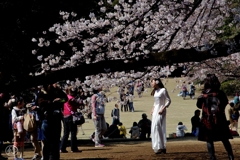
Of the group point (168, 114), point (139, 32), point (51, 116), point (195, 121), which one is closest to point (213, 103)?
point (51, 116)

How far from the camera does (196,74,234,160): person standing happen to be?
354 inches

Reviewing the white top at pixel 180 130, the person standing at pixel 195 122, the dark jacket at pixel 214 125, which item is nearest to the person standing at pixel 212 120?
the dark jacket at pixel 214 125

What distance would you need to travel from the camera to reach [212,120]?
9039 mm

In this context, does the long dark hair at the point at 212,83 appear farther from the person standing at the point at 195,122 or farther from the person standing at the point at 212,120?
the person standing at the point at 195,122

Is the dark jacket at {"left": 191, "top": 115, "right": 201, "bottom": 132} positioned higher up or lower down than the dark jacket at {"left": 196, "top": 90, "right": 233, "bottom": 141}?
higher up

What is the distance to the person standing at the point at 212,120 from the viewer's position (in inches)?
354

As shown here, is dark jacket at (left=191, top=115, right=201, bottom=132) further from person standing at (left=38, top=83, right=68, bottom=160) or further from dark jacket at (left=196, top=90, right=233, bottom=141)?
person standing at (left=38, top=83, right=68, bottom=160)

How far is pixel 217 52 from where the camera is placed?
276 inches

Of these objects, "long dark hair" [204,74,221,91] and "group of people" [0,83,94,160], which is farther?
"group of people" [0,83,94,160]

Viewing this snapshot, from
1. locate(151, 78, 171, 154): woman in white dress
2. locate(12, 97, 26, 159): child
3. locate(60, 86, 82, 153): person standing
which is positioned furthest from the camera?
locate(60, 86, 82, 153): person standing

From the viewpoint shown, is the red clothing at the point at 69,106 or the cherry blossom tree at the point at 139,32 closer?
the cherry blossom tree at the point at 139,32

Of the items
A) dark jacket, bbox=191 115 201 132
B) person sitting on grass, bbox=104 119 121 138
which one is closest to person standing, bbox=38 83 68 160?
dark jacket, bbox=191 115 201 132

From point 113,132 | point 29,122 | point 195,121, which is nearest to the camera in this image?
point 29,122

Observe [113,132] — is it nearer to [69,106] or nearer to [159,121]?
[69,106]
